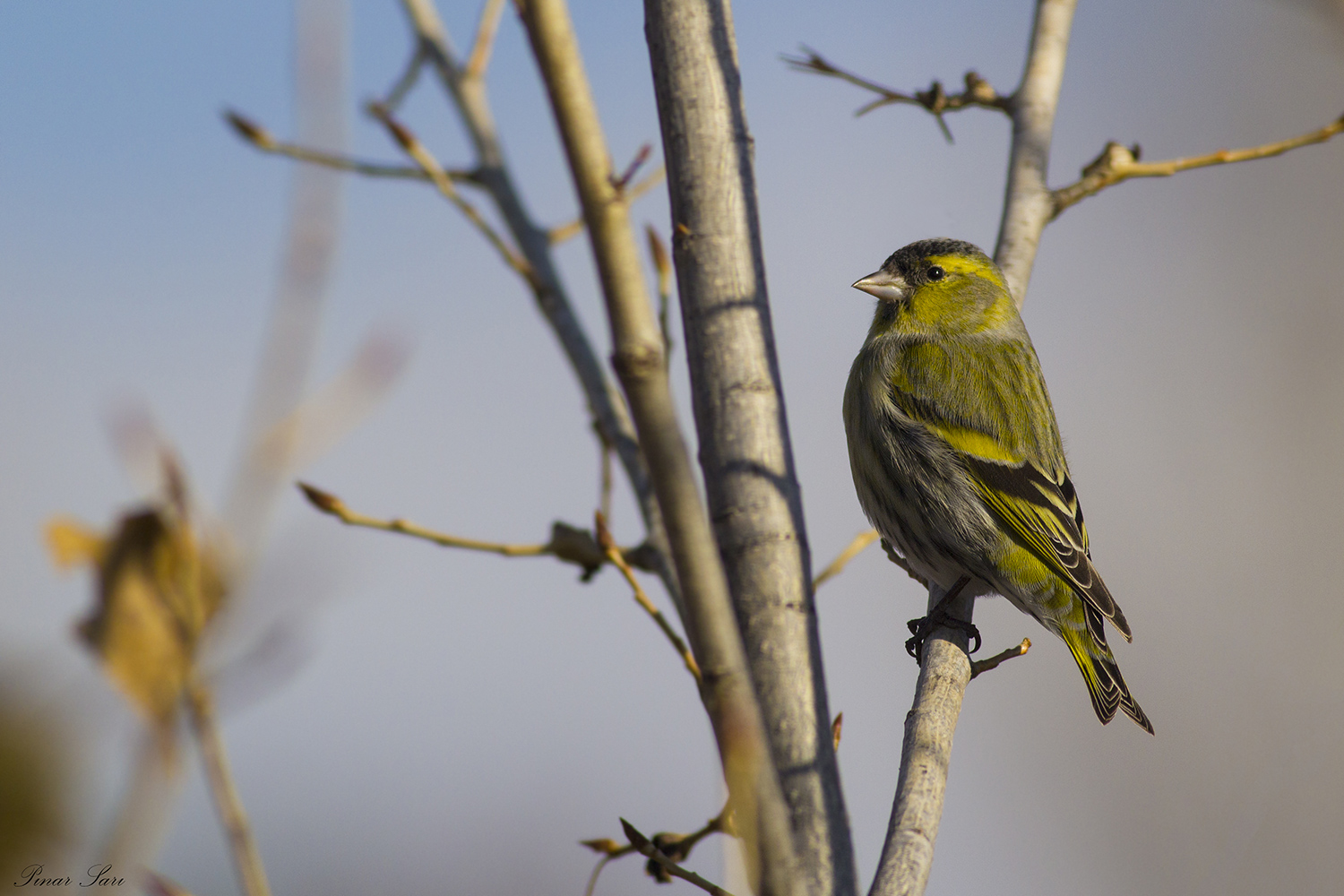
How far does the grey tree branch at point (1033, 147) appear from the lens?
9.24ft

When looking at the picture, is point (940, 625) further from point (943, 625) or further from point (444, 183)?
point (444, 183)

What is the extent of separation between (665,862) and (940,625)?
121cm

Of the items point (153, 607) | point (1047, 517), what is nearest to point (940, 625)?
point (1047, 517)

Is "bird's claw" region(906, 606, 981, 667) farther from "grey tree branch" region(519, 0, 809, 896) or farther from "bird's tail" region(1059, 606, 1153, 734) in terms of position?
"grey tree branch" region(519, 0, 809, 896)

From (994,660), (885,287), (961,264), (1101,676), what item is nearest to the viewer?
(994,660)

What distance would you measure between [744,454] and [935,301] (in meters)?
2.55

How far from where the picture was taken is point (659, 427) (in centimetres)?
85

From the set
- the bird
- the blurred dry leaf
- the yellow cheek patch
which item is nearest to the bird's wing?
the bird

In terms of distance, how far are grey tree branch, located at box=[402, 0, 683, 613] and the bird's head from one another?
1672mm

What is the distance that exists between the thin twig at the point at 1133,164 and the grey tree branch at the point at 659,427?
2272 millimetres

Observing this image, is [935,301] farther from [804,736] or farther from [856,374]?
[804,736]

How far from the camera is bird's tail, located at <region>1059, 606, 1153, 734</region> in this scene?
307cm

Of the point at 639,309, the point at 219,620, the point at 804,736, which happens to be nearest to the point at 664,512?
the point at 639,309

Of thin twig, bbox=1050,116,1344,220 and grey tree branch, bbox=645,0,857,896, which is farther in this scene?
thin twig, bbox=1050,116,1344,220
